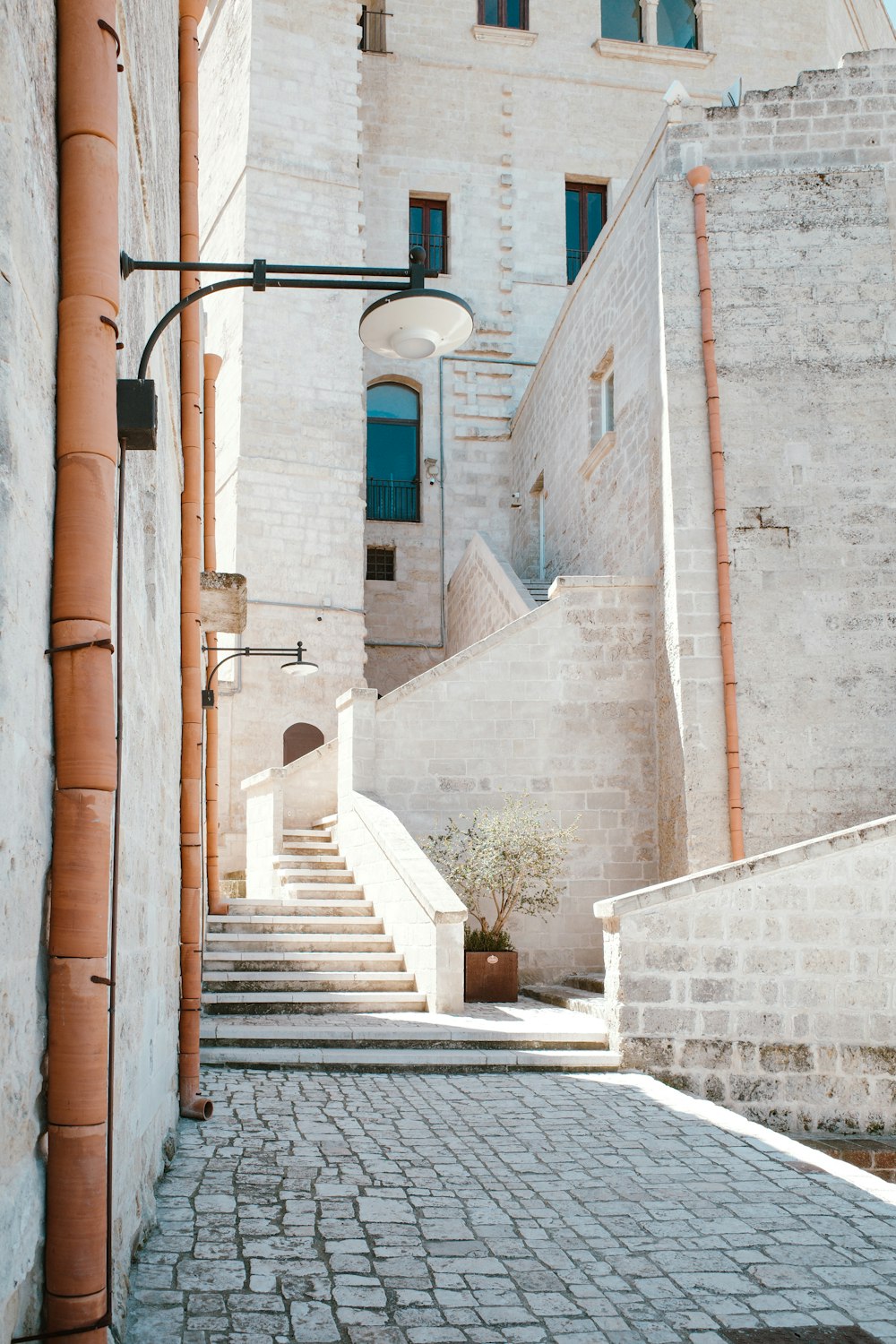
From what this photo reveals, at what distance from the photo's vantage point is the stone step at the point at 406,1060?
7340 mm

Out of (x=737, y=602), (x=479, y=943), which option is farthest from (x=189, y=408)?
(x=737, y=602)

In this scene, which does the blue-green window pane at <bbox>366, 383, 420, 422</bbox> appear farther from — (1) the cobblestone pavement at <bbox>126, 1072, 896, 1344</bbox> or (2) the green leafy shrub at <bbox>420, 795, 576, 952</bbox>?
(1) the cobblestone pavement at <bbox>126, 1072, 896, 1344</bbox>

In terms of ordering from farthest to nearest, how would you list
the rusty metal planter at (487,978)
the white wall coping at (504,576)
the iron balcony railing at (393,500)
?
the iron balcony railing at (393,500) < the white wall coping at (504,576) < the rusty metal planter at (487,978)

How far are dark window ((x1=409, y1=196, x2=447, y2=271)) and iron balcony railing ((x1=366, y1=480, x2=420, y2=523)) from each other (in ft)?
11.9

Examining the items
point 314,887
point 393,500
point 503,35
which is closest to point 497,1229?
point 314,887

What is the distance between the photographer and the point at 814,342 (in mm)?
11242

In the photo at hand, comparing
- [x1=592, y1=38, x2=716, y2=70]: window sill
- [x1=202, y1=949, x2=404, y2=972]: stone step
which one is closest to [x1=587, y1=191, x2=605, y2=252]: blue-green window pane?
[x1=592, y1=38, x2=716, y2=70]: window sill

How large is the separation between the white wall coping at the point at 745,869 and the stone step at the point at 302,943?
2.65m

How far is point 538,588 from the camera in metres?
16.0

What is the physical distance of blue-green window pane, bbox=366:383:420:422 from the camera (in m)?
19.9

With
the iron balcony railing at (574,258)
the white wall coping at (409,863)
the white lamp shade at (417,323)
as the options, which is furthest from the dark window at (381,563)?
the white lamp shade at (417,323)

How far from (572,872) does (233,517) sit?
7167mm

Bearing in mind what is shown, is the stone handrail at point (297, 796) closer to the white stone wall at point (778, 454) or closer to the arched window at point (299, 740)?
the arched window at point (299, 740)

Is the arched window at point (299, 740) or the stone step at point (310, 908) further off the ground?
the arched window at point (299, 740)
